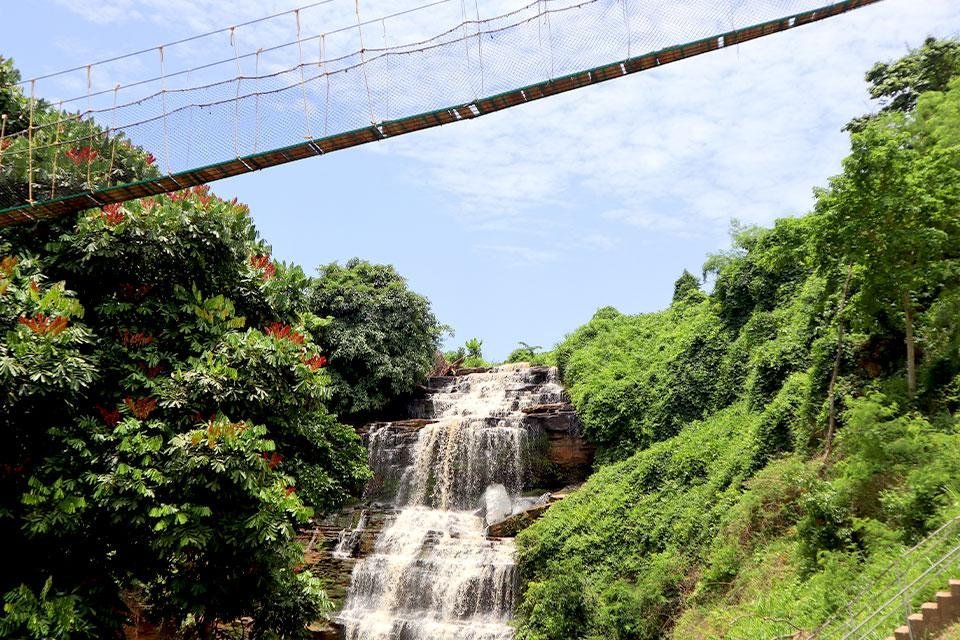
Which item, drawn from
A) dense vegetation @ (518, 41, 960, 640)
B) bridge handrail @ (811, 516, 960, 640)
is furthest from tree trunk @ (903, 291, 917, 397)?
bridge handrail @ (811, 516, 960, 640)

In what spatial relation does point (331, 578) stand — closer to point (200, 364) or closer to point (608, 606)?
point (608, 606)

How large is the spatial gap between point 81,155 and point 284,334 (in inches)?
139

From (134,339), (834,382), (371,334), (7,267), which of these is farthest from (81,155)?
(371,334)

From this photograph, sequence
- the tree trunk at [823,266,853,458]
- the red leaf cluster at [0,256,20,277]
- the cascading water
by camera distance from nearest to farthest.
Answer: the red leaf cluster at [0,256,20,277] < the tree trunk at [823,266,853,458] < the cascading water

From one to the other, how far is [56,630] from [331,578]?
1134 cm

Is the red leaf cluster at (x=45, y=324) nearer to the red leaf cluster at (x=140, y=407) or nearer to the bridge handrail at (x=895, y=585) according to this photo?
the red leaf cluster at (x=140, y=407)

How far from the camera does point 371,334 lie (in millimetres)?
25984

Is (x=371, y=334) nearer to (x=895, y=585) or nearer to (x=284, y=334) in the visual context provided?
(x=284, y=334)

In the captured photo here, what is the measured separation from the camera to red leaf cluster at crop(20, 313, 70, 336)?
7.79 metres

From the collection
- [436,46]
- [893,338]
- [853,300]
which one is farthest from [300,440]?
[893,338]

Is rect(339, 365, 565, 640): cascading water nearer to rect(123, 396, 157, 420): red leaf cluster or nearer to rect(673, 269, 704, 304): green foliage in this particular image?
rect(673, 269, 704, 304): green foliage

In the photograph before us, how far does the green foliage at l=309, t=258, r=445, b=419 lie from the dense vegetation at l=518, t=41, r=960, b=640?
8740mm

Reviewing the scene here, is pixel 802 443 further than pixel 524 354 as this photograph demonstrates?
No

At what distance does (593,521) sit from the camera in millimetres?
17859
